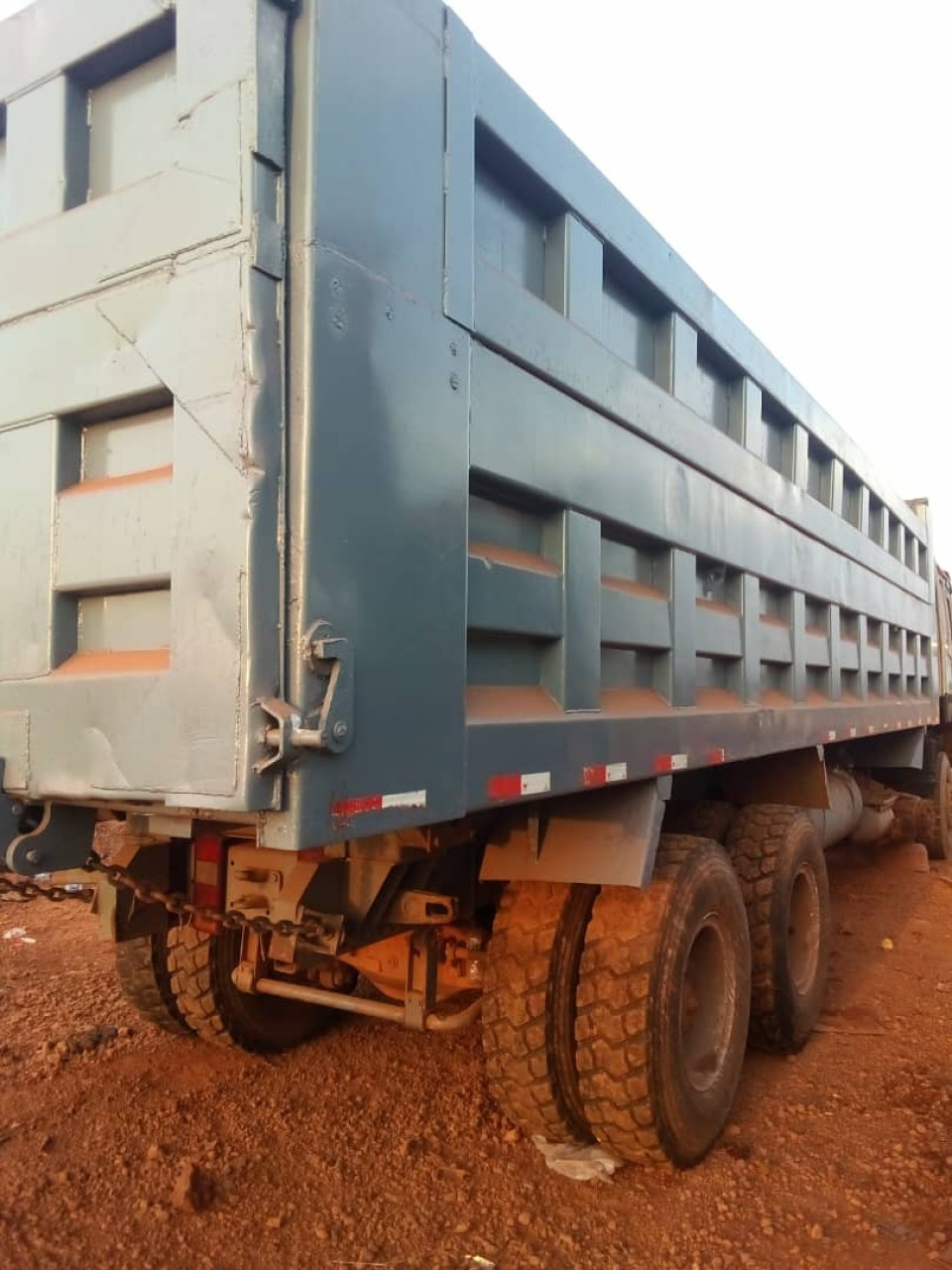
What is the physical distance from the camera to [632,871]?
9.73 ft

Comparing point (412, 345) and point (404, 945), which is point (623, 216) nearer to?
point (412, 345)

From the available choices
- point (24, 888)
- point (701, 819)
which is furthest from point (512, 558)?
point (701, 819)

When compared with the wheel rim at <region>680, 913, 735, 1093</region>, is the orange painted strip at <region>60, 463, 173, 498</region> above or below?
above

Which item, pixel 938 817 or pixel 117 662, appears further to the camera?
pixel 938 817

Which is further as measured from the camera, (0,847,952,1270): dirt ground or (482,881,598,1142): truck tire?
(482,881,598,1142): truck tire

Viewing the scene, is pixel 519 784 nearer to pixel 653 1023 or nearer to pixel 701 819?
pixel 653 1023

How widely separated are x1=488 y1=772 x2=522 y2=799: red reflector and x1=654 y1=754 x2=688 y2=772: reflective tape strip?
2.79 ft

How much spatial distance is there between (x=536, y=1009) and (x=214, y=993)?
56.3 inches

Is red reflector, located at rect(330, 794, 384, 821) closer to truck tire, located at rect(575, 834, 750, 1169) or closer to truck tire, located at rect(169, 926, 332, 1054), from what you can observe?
truck tire, located at rect(575, 834, 750, 1169)

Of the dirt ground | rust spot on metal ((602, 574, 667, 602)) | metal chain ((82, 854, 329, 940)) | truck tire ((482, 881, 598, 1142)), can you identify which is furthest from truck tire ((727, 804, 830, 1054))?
metal chain ((82, 854, 329, 940))

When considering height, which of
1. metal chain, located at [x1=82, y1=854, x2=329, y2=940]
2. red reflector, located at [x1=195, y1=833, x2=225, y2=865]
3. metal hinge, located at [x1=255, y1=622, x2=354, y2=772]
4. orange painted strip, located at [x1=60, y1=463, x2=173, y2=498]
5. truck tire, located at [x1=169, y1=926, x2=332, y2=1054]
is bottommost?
truck tire, located at [x1=169, y1=926, x2=332, y2=1054]

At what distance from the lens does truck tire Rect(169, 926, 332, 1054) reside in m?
3.71

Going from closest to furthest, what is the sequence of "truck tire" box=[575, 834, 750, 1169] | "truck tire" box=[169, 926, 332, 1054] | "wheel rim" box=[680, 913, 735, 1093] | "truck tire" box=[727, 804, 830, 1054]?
"truck tire" box=[575, 834, 750, 1169] → "wheel rim" box=[680, 913, 735, 1093] → "truck tire" box=[169, 926, 332, 1054] → "truck tire" box=[727, 804, 830, 1054]

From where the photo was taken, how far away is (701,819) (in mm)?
4258
